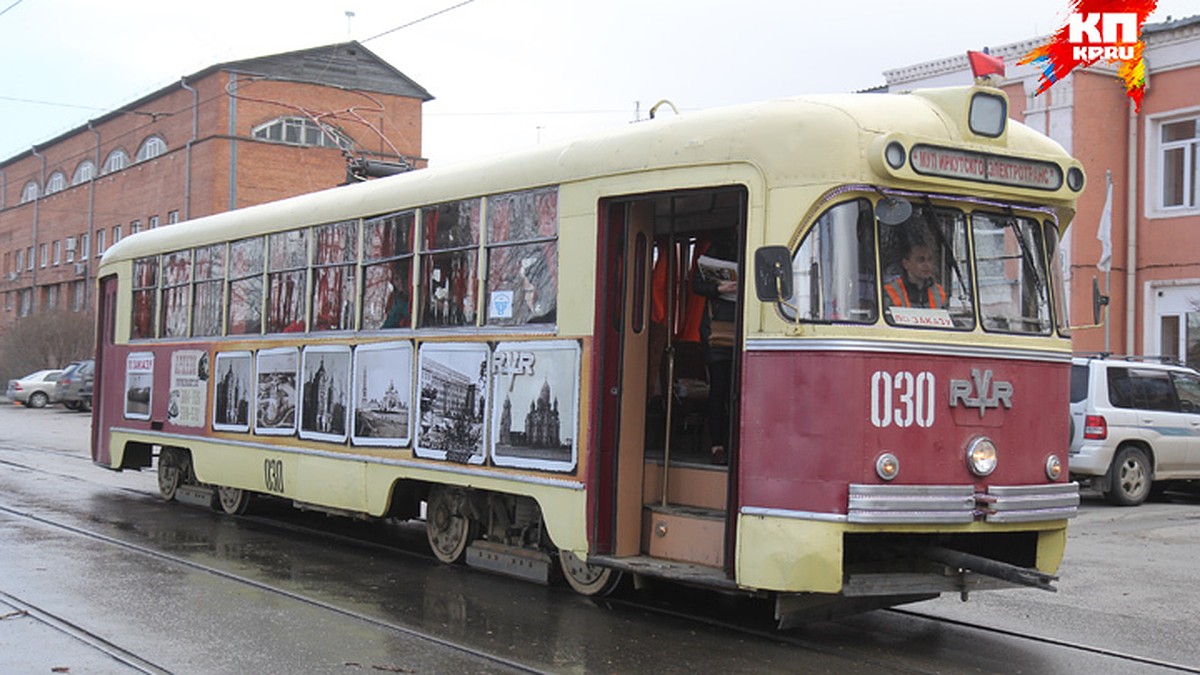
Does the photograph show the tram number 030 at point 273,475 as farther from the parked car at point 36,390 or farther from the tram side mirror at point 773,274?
the parked car at point 36,390

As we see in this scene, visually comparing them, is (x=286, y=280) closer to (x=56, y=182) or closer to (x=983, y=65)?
(x=983, y=65)

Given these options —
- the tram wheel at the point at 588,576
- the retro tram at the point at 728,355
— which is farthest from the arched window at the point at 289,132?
the tram wheel at the point at 588,576

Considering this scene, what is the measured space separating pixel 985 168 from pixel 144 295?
416 inches

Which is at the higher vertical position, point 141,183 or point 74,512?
point 141,183

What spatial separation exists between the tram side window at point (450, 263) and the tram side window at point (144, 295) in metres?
5.92

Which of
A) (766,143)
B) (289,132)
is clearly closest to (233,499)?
(766,143)

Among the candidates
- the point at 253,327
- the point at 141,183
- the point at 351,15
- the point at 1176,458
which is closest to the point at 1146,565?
the point at 1176,458

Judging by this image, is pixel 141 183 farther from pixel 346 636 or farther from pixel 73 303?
pixel 346 636

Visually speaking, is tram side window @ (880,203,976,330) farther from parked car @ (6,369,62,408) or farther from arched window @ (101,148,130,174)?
arched window @ (101,148,130,174)

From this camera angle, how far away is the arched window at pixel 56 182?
61.8 meters

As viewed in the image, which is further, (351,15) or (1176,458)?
(351,15)

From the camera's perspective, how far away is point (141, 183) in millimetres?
Answer: 52688

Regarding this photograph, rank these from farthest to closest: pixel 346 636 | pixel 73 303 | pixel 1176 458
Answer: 1. pixel 73 303
2. pixel 1176 458
3. pixel 346 636

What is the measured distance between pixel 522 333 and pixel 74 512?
679cm
